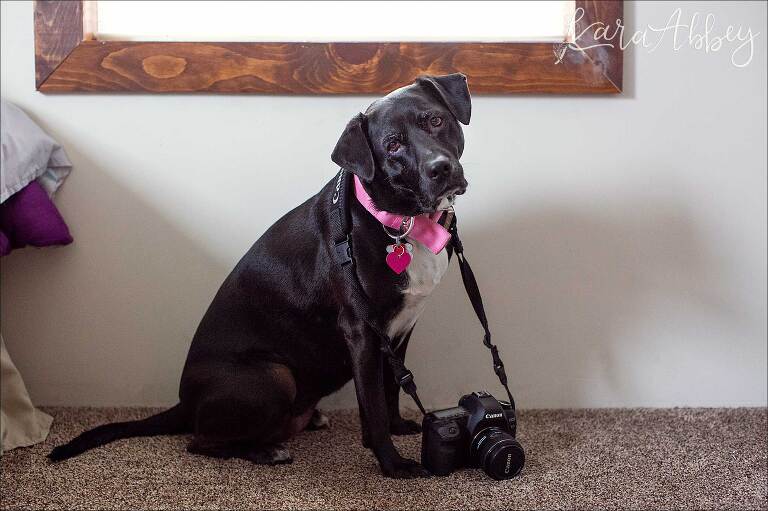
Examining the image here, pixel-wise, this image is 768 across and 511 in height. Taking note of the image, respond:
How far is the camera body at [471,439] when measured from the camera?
165 centimetres

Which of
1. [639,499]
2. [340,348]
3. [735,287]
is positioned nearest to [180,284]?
[340,348]

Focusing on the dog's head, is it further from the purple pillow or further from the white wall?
the purple pillow

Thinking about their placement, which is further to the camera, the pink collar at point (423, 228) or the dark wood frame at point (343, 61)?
the dark wood frame at point (343, 61)

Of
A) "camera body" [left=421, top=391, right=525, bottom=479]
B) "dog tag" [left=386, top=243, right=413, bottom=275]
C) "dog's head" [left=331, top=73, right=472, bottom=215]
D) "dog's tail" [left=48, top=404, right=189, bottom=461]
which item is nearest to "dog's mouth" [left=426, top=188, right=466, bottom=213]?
A: "dog's head" [left=331, top=73, right=472, bottom=215]

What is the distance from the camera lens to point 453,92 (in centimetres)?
168

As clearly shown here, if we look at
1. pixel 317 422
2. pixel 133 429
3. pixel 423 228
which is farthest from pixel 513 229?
pixel 133 429

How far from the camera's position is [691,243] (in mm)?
2150

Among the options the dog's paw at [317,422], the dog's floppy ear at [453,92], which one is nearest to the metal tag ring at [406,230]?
the dog's floppy ear at [453,92]

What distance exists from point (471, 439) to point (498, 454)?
0.31 ft

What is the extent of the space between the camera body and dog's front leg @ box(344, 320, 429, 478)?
6cm

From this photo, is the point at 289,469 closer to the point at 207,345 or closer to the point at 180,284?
the point at 207,345

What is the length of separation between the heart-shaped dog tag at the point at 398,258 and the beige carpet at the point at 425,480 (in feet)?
1.57

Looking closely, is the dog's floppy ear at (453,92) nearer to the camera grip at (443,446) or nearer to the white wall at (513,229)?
the white wall at (513,229)

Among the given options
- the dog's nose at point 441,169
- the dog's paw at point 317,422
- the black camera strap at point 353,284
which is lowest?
the dog's paw at point 317,422
